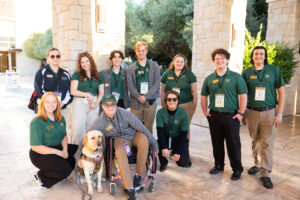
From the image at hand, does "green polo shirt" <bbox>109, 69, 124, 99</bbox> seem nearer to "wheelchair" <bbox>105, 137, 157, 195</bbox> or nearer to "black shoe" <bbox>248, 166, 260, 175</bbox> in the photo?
"wheelchair" <bbox>105, 137, 157, 195</bbox>

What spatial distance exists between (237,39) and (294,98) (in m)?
3.58

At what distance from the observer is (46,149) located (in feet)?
9.96

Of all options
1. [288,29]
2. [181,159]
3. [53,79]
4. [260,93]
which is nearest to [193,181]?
[181,159]

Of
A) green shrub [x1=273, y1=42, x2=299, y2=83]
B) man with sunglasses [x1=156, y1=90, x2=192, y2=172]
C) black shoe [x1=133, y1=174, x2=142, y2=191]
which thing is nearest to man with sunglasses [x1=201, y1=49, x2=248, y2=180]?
man with sunglasses [x1=156, y1=90, x2=192, y2=172]

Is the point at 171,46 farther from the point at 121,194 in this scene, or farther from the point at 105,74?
the point at 121,194

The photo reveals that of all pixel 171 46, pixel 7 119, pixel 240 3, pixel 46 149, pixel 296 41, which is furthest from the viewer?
pixel 171 46

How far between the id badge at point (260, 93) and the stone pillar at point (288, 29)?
545 cm

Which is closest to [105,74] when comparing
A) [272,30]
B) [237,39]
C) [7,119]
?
[237,39]

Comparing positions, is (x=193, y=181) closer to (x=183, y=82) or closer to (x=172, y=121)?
(x=172, y=121)

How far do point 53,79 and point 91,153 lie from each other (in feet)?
4.44

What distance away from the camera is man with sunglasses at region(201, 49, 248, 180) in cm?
330

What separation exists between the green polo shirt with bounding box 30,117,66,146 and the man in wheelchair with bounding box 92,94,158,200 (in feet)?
1.47

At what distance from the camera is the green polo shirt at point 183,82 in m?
4.07

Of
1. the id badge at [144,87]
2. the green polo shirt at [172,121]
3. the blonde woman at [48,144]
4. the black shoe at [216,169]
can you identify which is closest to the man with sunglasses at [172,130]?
the green polo shirt at [172,121]
